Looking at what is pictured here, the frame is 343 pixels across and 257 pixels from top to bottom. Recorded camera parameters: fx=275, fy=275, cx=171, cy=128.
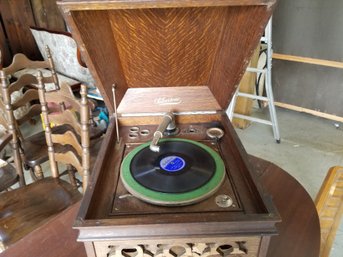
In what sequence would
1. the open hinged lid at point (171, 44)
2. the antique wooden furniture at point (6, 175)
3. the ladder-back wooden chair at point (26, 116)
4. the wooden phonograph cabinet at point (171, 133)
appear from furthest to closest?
1. the ladder-back wooden chair at point (26, 116)
2. the antique wooden furniture at point (6, 175)
3. the open hinged lid at point (171, 44)
4. the wooden phonograph cabinet at point (171, 133)

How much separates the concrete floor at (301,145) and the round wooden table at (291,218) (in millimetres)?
1278

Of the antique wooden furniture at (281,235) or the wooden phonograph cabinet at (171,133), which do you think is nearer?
the wooden phonograph cabinet at (171,133)

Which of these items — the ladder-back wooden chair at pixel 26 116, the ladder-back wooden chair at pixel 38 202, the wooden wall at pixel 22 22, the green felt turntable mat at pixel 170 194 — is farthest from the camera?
the wooden wall at pixel 22 22

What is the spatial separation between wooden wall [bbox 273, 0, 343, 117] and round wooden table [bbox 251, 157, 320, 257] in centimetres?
212

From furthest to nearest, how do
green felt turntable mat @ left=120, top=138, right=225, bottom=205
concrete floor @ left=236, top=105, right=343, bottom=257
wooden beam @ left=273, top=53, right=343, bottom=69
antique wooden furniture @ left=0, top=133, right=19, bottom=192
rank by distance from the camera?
wooden beam @ left=273, top=53, right=343, bottom=69 → concrete floor @ left=236, top=105, right=343, bottom=257 → antique wooden furniture @ left=0, top=133, right=19, bottom=192 → green felt turntable mat @ left=120, top=138, right=225, bottom=205

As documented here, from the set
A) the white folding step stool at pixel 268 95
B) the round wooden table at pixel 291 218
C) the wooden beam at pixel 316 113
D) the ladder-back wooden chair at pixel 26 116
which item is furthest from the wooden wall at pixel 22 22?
the round wooden table at pixel 291 218

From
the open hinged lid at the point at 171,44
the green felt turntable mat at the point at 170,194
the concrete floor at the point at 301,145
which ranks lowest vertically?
the concrete floor at the point at 301,145

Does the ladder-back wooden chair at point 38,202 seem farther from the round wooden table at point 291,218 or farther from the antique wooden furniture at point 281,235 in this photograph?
the round wooden table at point 291,218

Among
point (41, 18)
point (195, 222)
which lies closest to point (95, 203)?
Result: point (195, 222)

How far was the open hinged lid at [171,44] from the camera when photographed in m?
0.85

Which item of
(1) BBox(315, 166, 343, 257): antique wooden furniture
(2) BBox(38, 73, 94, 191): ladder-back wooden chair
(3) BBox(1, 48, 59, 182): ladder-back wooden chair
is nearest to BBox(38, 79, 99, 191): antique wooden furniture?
(2) BBox(38, 73, 94, 191): ladder-back wooden chair

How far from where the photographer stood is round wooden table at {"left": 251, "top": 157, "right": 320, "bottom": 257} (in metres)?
0.80

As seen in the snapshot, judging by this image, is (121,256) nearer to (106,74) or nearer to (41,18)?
(106,74)

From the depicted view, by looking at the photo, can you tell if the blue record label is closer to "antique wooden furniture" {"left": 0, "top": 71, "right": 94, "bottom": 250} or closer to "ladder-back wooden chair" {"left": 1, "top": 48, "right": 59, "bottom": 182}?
"antique wooden furniture" {"left": 0, "top": 71, "right": 94, "bottom": 250}
